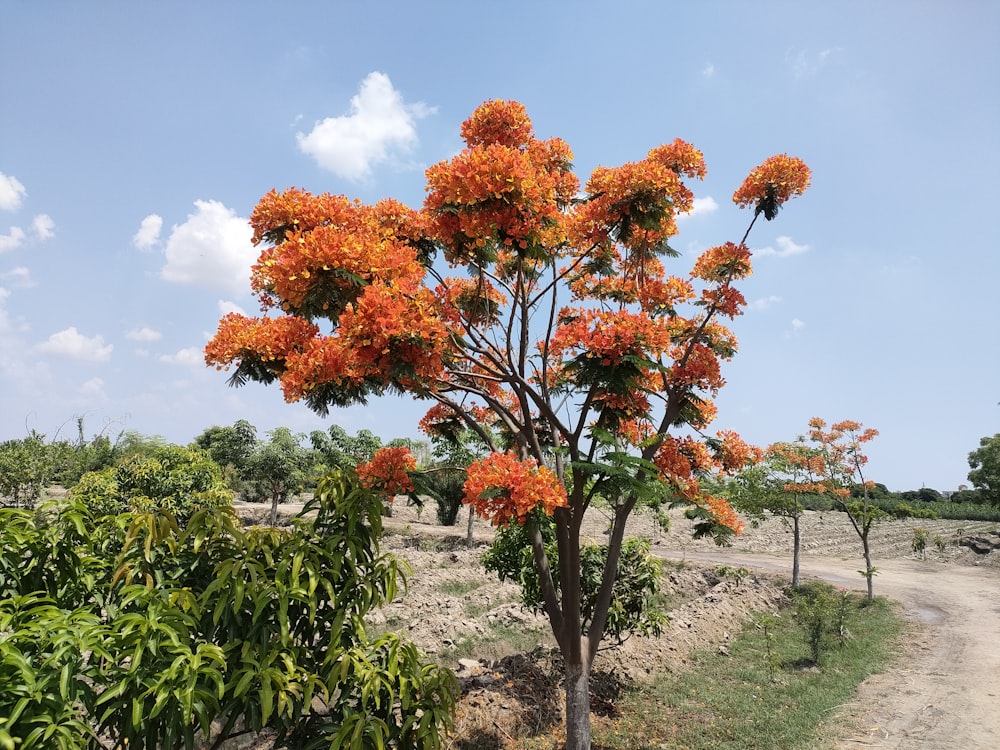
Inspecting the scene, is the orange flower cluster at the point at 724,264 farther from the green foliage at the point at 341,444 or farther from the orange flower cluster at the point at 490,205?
the green foliage at the point at 341,444

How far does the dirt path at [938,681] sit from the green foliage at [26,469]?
81.5 ft

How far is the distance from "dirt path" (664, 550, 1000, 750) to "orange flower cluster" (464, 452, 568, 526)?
228 inches

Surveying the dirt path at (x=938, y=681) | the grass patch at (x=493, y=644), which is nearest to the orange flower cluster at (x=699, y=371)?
the dirt path at (x=938, y=681)

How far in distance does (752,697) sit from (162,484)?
13474 mm

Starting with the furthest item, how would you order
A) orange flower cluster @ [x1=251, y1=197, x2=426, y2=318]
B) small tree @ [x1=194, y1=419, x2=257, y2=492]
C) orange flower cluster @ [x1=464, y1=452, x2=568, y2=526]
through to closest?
1. small tree @ [x1=194, y1=419, x2=257, y2=492]
2. orange flower cluster @ [x1=464, y1=452, x2=568, y2=526]
3. orange flower cluster @ [x1=251, y1=197, x2=426, y2=318]

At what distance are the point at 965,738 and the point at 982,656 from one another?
519 cm

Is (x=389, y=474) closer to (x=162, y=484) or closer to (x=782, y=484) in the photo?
(x=162, y=484)

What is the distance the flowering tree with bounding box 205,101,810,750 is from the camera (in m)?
4.05

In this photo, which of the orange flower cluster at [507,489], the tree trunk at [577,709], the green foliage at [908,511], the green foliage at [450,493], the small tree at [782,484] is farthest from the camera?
the green foliage at [908,511]

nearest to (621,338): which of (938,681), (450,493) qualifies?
(938,681)

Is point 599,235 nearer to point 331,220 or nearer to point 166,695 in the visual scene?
point 331,220

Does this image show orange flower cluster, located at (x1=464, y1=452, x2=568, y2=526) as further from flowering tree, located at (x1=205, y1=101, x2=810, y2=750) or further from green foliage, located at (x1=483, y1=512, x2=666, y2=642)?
green foliage, located at (x1=483, y1=512, x2=666, y2=642)

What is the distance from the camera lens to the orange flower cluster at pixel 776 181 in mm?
5820

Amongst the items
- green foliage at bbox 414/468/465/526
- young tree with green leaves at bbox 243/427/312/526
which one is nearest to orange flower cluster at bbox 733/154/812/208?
green foliage at bbox 414/468/465/526
